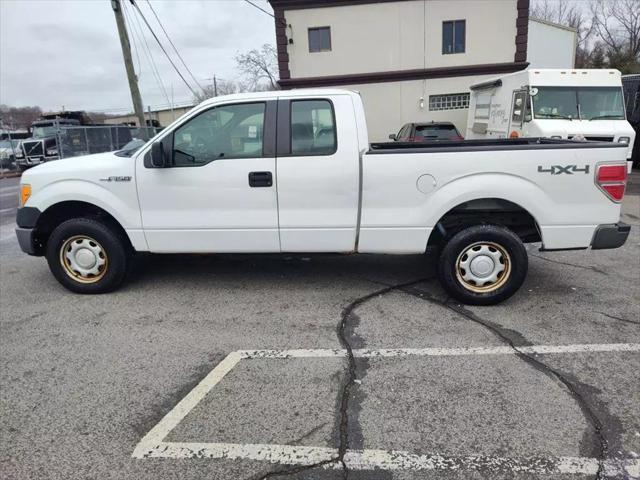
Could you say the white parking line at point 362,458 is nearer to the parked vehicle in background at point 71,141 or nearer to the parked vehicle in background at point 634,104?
the parked vehicle in background at point 71,141

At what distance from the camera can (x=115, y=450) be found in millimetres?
2719

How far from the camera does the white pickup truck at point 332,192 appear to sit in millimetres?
4387

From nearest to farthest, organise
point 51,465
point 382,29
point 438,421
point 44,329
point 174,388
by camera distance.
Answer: point 51,465 < point 438,421 < point 174,388 < point 44,329 < point 382,29

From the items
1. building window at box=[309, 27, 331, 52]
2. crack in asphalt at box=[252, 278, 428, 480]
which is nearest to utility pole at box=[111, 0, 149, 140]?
building window at box=[309, 27, 331, 52]

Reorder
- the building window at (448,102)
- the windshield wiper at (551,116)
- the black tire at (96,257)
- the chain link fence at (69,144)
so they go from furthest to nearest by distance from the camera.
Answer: the building window at (448,102) < the chain link fence at (69,144) < the windshield wiper at (551,116) < the black tire at (96,257)

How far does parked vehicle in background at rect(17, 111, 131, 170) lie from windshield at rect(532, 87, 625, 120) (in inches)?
572

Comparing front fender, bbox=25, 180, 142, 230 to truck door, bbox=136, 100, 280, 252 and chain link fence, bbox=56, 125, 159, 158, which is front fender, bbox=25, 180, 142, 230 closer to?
truck door, bbox=136, 100, 280, 252

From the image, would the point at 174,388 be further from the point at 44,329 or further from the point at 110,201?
the point at 110,201

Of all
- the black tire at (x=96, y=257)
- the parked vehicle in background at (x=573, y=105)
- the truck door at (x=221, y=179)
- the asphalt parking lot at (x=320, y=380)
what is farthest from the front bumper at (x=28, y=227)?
the parked vehicle in background at (x=573, y=105)

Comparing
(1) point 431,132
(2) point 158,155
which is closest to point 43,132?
(1) point 431,132

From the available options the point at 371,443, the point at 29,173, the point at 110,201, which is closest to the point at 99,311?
the point at 110,201

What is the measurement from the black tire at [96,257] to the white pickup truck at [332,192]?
0.02 m

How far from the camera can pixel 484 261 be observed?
15.1 ft

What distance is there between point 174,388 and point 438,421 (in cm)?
178
